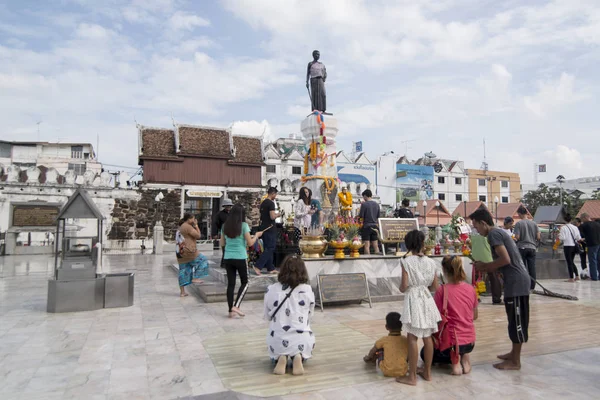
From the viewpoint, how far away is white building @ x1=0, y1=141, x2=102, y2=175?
3641 centimetres

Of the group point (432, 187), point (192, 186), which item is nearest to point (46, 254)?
point (192, 186)

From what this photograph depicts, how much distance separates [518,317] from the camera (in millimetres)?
4219

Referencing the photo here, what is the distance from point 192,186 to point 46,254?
969 cm

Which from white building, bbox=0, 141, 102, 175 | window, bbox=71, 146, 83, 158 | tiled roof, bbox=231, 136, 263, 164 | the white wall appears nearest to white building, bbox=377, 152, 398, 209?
the white wall

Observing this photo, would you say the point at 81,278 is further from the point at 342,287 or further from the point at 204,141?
the point at 204,141

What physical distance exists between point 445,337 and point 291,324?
1.56m

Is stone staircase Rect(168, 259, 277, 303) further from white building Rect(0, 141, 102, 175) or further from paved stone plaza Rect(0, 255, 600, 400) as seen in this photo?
white building Rect(0, 141, 102, 175)

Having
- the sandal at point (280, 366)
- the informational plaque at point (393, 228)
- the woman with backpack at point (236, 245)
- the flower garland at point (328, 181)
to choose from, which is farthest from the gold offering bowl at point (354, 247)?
the sandal at point (280, 366)

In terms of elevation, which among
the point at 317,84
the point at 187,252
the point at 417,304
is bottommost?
the point at 417,304

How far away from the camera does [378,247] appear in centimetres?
1077

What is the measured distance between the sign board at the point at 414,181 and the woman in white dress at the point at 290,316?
142 feet

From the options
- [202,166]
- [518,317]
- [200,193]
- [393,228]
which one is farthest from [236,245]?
[202,166]

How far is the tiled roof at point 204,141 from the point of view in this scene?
1090 inches

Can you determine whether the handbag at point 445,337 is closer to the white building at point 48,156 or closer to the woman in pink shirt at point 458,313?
the woman in pink shirt at point 458,313
